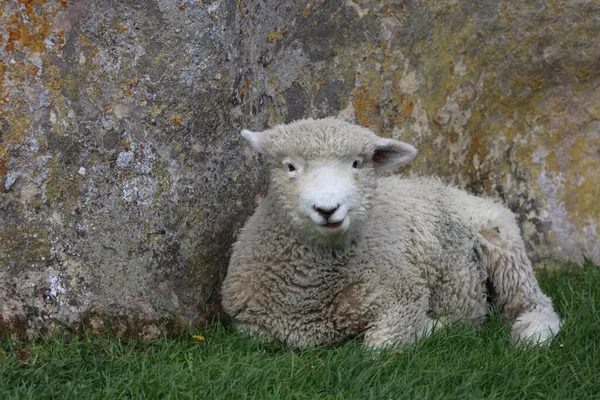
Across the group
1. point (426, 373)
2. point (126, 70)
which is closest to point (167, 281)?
point (126, 70)

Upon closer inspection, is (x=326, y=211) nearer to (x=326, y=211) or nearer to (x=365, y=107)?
(x=326, y=211)

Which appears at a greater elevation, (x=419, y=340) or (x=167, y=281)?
(x=167, y=281)

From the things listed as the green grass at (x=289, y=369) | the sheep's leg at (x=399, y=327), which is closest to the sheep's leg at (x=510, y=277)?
the green grass at (x=289, y=369)

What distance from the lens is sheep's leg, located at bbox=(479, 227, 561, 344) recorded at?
5957 mm

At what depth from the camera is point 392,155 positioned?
17.6 ft

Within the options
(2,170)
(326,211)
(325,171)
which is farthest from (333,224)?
(2,170)

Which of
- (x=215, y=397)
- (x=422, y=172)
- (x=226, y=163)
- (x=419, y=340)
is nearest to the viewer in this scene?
(x=215, y=397)

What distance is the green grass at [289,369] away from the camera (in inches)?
176

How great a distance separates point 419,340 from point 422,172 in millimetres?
1820

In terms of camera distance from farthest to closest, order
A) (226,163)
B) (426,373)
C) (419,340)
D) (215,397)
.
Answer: (226,163), (419,340), (426,373), (215,397)

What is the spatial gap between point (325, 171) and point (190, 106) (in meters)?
0.95

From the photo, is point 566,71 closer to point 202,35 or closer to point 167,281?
point 202,35

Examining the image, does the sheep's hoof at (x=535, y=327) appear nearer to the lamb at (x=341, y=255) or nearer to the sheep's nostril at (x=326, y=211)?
the lamb at (x=341, y=255)

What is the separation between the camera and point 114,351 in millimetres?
4969
